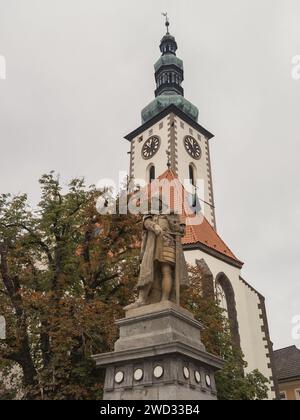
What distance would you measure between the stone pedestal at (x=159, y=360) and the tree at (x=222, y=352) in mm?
5174

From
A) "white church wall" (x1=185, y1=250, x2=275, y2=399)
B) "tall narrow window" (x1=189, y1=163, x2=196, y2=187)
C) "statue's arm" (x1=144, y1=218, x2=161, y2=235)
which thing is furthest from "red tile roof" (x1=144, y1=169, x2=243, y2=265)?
"statue's arm" (x1=144, y1=218, x2=161, y2=235)

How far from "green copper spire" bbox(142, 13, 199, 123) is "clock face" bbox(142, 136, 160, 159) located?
2.63m

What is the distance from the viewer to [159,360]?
18.8ft

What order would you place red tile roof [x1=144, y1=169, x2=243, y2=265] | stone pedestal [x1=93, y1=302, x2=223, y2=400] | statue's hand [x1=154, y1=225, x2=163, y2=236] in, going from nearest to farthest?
stone pedestal [x1=93, y1=302, x2=223, y2=400], statue's hand [x1=154, y1=225, x2=163, y2=236], red tile roof [x1=144, y1=169, x2=243, y2=265]

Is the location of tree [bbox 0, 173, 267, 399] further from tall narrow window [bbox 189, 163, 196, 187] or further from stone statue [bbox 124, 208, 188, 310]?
tall narrow window [bbox 189, 163, 196, 187]

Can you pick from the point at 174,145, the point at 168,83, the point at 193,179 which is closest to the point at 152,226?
the point at 174,145

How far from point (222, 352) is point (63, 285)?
208 inches

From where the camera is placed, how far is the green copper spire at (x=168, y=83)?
1409 inches

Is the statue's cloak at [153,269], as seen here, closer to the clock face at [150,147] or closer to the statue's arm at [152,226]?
the statue's arm at [152,226]

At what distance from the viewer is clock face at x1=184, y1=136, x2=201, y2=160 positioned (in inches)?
1300

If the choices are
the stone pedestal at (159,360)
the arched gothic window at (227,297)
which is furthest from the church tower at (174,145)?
the stone pedestal at (159,360)
